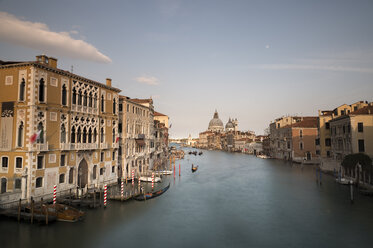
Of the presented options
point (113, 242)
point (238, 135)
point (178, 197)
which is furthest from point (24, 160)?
point (238, 135)

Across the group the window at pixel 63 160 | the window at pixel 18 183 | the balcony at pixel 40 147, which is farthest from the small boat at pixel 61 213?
the window at pixel 63 160

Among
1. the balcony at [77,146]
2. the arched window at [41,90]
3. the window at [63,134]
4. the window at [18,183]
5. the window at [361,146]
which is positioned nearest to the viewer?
the window at [18,183]

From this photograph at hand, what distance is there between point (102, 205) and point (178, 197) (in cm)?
836

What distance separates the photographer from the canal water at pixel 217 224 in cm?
1539

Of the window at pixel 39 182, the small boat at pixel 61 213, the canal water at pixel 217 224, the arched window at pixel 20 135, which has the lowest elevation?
the canal water at pixel 217 224

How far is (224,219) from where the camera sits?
2030 cm

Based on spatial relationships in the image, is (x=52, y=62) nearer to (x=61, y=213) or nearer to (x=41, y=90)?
(x=41, y=90)

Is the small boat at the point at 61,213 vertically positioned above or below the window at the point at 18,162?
below

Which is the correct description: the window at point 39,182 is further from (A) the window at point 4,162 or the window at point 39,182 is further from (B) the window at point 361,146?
(B) the window at point 361,146

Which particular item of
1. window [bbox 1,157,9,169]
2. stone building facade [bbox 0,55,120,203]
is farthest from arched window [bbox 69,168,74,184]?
window [bbox 1,157,9,169]

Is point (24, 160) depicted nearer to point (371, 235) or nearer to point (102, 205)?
point (102, 205)

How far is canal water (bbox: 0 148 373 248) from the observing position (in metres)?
15.4

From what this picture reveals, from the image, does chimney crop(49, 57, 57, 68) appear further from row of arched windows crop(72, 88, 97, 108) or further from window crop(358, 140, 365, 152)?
window crop(358, 140, 365, 152)

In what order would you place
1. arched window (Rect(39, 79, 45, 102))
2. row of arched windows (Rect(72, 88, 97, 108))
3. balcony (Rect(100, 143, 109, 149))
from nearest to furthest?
1. arched window (Rect(39, 79, 45, 102))
2. row of arched windows (Rect(72, 88, 97, 108))
3. balcony (Rect(100, 143, 109, 149))
